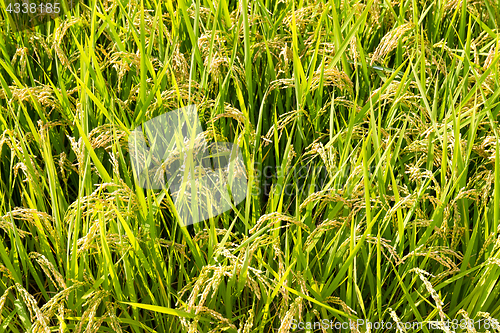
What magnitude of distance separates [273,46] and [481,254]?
107 centimetres

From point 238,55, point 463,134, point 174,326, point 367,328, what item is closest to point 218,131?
point 238,55

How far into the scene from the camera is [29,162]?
1224 mm

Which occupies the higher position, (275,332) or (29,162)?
(29,162)

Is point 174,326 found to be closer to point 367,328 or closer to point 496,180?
point 367,328
